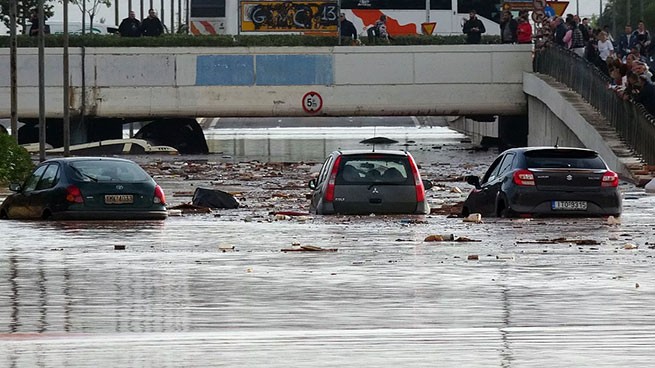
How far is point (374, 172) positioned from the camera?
2975 cm

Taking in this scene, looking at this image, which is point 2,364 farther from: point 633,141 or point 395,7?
point 395,7

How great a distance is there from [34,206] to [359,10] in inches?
1784

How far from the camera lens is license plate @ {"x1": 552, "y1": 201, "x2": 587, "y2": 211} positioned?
2875 cm

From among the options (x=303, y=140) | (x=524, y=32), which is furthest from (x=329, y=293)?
(x=303, y=140)

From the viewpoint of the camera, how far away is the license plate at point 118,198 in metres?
29.1

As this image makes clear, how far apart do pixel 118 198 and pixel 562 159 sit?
6.83m

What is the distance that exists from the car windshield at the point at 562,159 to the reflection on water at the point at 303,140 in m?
37.9

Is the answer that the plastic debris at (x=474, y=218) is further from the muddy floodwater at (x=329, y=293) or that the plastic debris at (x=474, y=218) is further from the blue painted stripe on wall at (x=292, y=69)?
the blue painted stripe on wall at (x=292, y=69)

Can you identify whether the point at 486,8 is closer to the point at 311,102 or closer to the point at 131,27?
the point at 311,102

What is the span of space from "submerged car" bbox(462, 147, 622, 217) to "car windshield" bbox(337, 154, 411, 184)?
1.61 metres

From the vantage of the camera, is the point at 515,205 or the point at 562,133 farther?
the point at 562,133

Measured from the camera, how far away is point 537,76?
61719mm

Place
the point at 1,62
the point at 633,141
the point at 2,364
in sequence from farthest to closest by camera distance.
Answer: the point at 1,62 → the point at 633,141 → the point at 2,364

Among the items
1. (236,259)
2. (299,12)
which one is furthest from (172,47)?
(236,259)
